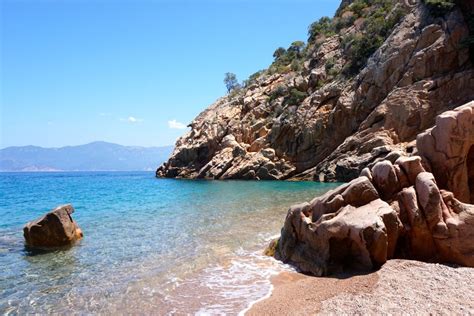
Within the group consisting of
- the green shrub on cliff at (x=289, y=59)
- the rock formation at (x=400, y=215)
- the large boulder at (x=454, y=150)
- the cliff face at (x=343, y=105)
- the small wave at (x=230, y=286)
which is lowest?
the small wave at (x=230, y=286)

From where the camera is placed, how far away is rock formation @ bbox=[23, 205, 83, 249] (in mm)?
16656

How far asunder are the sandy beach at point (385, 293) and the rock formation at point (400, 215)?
661mm

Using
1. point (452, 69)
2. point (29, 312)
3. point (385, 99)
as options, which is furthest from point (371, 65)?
point (29, 312)

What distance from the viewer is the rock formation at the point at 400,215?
1012 centimetres

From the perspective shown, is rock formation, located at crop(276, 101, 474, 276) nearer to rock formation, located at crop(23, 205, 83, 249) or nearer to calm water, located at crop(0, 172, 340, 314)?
calm water, located at crop(0, 172, 340, 314)

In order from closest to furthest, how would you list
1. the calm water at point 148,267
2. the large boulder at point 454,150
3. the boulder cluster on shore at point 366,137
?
the calm water at point 148,267
the boulder cluster on shore at point 366,137
the large boulder at point 454,150

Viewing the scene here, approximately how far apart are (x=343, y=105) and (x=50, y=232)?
4283 cm

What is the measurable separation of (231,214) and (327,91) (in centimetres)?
3690

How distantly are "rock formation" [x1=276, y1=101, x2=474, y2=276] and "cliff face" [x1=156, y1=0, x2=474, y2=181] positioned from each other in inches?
613

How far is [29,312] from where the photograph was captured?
30.9 ft

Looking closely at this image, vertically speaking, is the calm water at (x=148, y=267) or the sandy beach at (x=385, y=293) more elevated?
the sandy beach at (x=385, y=293)

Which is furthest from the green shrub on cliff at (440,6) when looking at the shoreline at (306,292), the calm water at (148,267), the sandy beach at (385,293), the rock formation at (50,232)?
the rock formation at (50,232)

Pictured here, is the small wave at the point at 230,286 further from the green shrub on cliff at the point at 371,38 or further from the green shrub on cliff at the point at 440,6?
the green shrub on cliff at the point at 371,38

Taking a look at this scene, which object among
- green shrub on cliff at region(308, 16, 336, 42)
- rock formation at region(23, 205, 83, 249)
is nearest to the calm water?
rock formation at region(23, 205, 83, 249)
